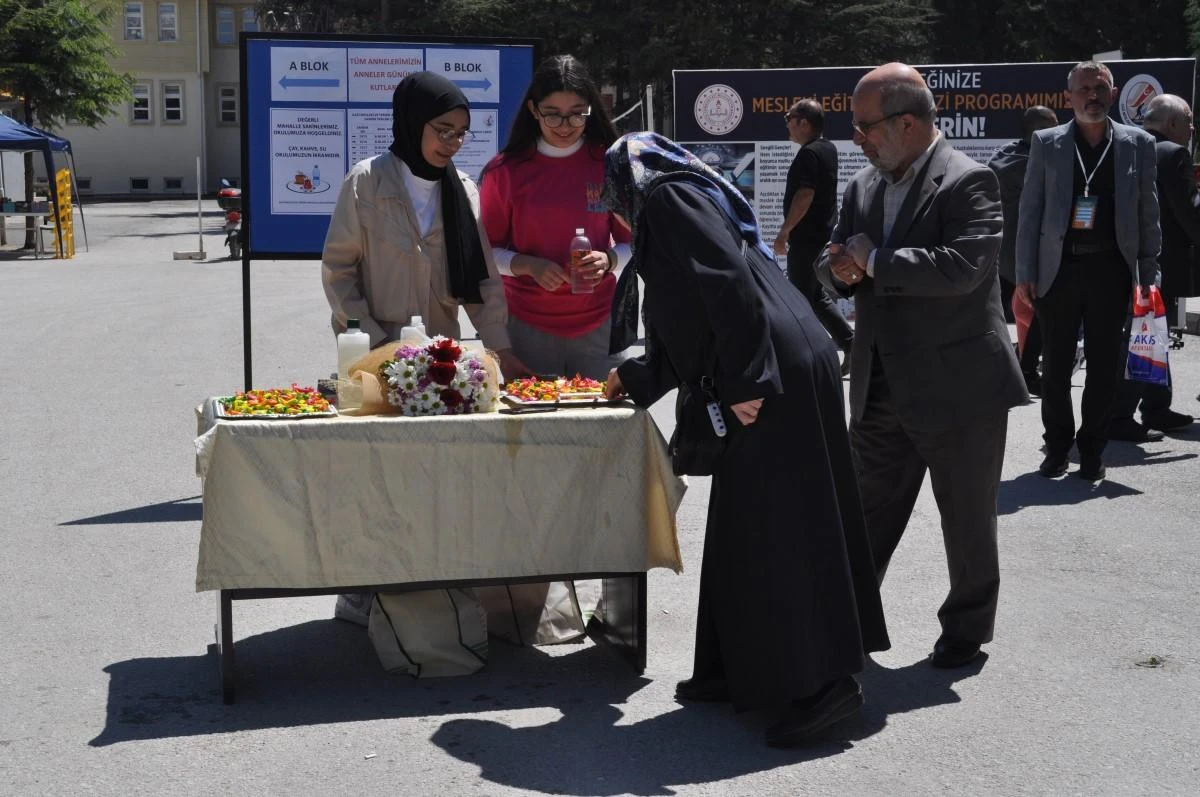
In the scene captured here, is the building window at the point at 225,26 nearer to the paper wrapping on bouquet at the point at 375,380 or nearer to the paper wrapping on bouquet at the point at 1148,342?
the paper wrapping on bouquet at the point at 1148,342

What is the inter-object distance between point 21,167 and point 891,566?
33289 mm

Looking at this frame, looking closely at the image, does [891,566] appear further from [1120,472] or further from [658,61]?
[658,61]

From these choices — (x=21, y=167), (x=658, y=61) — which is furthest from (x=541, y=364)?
(x=658, y=61)

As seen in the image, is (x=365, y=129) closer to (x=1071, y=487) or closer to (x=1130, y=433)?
(x=1071, y=487)

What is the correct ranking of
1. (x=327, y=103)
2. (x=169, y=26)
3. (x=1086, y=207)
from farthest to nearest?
1. (x=169, y=26)
2. (x=1086, y=207)
3. (x=327, y=103)

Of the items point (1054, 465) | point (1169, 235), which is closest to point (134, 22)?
point (1169, 235)

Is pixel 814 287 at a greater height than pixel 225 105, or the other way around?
pixel 225 105

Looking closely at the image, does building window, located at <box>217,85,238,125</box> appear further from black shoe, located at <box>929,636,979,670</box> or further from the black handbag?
the black handbag

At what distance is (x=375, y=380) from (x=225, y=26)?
69.9 metres

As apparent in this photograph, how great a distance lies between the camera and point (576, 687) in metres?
5.25

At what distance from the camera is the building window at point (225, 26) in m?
70.7

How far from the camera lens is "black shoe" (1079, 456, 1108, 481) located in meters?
8.57

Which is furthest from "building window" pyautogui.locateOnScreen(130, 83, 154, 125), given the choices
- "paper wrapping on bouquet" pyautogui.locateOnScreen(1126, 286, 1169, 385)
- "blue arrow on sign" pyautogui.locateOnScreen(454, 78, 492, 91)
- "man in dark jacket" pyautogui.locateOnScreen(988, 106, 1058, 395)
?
"paper wrapping on bouquet" pyautogui.locateOnScreen(1126, 286, 1169, 385)

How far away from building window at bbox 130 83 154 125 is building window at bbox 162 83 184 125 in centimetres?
61
